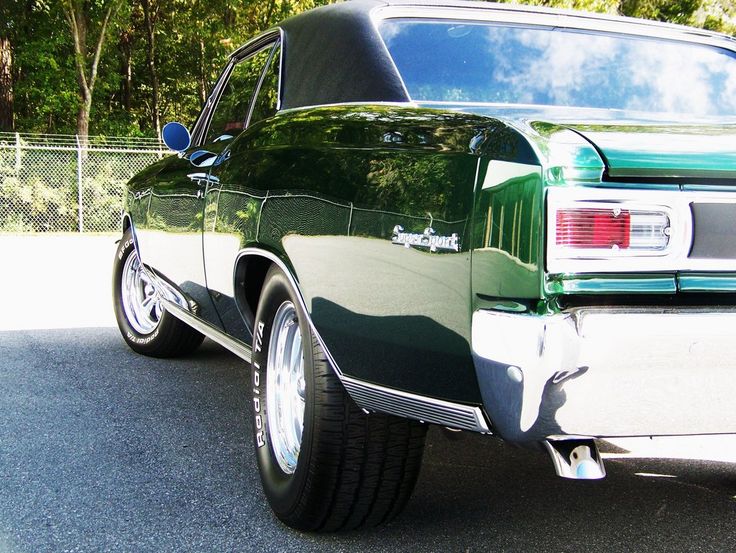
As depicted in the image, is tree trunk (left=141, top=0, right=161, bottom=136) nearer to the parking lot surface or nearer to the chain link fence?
the chain link fence

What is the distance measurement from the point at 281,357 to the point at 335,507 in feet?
2.21

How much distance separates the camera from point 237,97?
177 inches

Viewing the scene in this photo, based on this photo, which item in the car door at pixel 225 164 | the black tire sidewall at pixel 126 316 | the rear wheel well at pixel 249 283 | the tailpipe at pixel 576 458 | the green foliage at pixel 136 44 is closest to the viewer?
the tailpipe at pixel 576 458

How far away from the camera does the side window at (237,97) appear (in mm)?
4242

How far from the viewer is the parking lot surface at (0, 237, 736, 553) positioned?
3.06 meters

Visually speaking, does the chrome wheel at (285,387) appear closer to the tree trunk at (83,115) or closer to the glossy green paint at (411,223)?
the glossy green paint at (411,223)

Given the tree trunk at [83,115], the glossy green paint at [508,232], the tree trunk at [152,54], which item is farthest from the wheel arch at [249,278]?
the tree trunk at [152,54]

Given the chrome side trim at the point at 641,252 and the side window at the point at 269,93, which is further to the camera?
the side window at the point at 269,93

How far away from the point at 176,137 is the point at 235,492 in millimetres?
2128

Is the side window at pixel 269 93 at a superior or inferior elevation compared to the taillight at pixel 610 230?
superior

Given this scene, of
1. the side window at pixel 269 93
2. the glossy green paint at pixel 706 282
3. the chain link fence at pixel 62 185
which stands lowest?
the chain link fence at pixel 62 185

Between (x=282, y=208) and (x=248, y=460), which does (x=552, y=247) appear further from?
(x=248, y=460)

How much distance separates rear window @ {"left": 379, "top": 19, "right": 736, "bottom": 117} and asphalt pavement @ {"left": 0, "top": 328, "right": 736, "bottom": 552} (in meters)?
1.41

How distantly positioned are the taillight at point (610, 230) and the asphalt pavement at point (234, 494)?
1.22 metres
